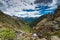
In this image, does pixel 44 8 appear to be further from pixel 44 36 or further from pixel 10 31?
pixel 10 31

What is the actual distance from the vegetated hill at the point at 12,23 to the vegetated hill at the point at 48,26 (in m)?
0.45

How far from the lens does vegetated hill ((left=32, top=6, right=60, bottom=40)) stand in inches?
339

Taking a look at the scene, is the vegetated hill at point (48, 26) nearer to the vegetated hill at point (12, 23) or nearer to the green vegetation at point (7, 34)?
the vegetated hill at point (12, 23)

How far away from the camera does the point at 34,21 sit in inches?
350

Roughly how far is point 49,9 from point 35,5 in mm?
656

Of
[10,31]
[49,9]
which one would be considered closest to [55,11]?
[49,9]

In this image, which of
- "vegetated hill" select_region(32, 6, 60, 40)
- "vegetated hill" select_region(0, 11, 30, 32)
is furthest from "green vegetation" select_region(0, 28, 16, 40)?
"vegetated hill" select_region(32, 6, 60, 40)

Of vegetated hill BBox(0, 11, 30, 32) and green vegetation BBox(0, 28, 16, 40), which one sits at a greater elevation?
vegetated hill BBox(0, 11, 30, 32)

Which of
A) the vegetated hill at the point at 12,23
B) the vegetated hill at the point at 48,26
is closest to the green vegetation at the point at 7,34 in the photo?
the vegetated hill at the point at 12,23

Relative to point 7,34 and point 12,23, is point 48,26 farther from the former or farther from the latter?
point 7,34

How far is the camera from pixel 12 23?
8.80 meters

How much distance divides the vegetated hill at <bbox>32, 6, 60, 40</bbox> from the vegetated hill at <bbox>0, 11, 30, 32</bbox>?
445 millimetres

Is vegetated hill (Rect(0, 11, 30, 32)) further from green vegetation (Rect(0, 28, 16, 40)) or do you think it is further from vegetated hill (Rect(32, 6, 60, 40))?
vegetated hill (Rect(32, 6, 60, 40))

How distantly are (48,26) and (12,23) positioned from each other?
5.05 feet
